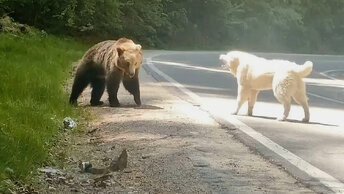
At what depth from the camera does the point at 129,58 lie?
10.8 meters

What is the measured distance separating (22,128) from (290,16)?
52882 millimetres

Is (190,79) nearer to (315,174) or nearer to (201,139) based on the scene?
(201,139)

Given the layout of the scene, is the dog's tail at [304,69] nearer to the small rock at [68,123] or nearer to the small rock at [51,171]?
the small rock at [68,123]

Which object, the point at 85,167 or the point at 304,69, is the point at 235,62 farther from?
the point at 85,167

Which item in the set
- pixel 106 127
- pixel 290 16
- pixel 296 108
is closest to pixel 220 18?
pixel 290 16

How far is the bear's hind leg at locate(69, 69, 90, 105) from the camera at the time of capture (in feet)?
37.1

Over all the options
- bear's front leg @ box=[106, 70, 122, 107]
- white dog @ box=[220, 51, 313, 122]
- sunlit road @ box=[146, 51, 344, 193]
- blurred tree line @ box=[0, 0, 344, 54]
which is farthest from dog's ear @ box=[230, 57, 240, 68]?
blurred tree line @ box=[0, 0, 344, 54]

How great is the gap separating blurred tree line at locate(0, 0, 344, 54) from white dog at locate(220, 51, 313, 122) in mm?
16681

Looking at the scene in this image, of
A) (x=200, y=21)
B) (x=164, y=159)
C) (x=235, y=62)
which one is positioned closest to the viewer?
(x=164, y=159)

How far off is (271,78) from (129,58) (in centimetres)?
217

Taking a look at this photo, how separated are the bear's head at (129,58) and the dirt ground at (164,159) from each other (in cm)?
73

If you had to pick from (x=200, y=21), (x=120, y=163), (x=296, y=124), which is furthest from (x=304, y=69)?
(x=200, y=21)

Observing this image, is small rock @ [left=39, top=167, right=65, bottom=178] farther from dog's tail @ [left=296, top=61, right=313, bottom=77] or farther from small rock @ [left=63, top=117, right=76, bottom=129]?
dog's tail @ [left=296, top=61, right=313, bottom=77]

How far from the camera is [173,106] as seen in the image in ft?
37.8
